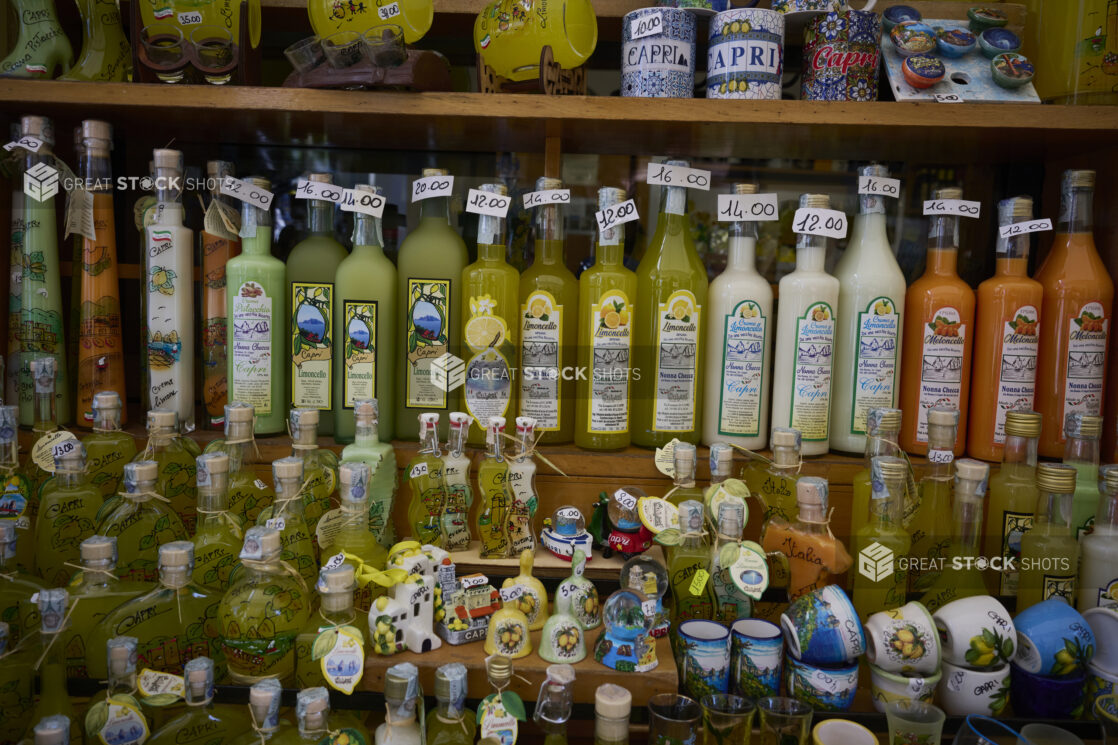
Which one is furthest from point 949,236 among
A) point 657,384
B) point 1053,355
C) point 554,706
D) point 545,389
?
point 554,706

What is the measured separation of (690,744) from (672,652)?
5.9 inches

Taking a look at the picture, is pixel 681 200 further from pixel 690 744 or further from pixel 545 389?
pixel 690 744

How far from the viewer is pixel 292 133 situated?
1.44m

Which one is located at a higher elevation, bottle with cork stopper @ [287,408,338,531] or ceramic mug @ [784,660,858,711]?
bottle with cork stopper @ [287,408,338,531]

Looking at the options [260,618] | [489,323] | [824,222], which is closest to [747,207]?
[824,222]

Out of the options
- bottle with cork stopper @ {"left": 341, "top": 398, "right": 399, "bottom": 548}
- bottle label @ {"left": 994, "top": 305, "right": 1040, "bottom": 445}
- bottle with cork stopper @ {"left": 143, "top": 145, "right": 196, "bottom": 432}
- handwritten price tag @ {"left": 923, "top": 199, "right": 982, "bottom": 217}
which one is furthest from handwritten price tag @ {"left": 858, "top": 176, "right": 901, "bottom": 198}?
bottle with cork stopper @ {"left": 143, "top": 145, "right": 196, "bottom": 432}

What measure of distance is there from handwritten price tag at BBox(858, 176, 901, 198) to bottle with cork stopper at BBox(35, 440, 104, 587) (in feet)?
4.24

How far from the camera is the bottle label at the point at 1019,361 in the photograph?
4.15 feet

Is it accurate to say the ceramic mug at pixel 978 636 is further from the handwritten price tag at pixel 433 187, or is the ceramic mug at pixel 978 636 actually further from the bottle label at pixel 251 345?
the bottle label at pixel 251 345

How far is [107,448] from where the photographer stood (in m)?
1.23

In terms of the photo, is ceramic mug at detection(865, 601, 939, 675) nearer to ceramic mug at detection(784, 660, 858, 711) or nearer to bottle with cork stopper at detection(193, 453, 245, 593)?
ceramic mug at detection(784, 660, 858, 711)

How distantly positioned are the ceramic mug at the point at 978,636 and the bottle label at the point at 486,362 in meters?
0.71

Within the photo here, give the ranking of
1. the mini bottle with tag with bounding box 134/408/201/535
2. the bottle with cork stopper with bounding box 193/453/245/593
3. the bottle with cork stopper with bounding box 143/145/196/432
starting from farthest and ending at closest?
the bottle with cork stopper with bounding box 143/145/196/432, the mini bottle with tag with bounding box 134/408/201/535, the bottle with cork stopper with bounding box 193/453/245/593

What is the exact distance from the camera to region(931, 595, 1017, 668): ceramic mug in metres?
0.98
